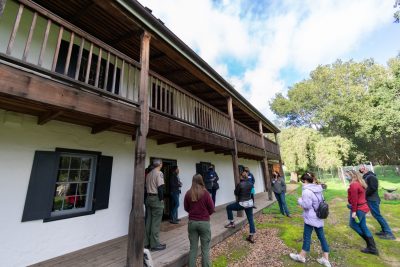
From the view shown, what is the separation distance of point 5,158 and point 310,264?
670cm

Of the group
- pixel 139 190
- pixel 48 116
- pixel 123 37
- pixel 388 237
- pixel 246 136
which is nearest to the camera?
pixel 48 116

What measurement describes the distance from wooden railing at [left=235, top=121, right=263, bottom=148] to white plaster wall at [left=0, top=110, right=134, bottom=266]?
20.2ft

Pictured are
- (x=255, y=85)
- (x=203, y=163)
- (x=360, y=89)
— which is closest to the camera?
(x=203, y=163)

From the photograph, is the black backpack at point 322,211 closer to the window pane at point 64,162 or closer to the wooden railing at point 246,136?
the wooden railing at point 246,136

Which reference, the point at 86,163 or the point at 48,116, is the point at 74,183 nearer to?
the point at 86,163

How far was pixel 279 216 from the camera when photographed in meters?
8.94

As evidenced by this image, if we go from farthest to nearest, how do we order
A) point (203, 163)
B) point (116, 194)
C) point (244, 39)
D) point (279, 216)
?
1. point (244, 39)
2. point (203, 163)
3. point (279, 216)
4. point (116, 194)

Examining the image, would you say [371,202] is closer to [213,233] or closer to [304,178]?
[304,178]

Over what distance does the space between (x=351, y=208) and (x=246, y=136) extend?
6129mm

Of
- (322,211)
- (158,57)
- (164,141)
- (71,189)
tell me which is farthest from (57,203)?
(322,211)

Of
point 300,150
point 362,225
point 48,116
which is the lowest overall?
point 362,225

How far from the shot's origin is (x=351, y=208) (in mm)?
5246

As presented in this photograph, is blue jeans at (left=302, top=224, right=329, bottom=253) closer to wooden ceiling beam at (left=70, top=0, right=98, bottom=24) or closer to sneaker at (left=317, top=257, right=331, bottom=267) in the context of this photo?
sneaker at (left=317, top=257, right=331, bottom=267)

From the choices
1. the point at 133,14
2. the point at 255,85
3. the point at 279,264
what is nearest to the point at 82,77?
the point at 133,14
